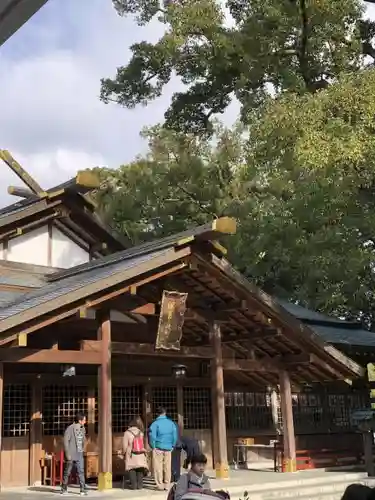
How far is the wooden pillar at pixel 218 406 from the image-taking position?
11.9 metres

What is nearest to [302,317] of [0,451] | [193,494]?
[0,451]

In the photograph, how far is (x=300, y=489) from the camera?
11.5 m

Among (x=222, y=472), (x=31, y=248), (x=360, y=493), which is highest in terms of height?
(x=31, y=248)

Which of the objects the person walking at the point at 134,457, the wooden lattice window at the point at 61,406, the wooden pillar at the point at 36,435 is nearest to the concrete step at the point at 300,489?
the person walking at the point at 134,457

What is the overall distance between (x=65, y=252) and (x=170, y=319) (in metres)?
5.02

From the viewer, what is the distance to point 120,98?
2552cm

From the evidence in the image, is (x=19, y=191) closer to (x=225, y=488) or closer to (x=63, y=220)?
(x=63, y=220)

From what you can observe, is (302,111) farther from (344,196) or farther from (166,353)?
(166,353)

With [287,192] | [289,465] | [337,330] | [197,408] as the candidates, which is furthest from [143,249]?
[287,192]

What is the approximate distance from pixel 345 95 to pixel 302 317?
964 centimetres

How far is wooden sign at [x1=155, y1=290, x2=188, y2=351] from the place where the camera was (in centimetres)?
1177

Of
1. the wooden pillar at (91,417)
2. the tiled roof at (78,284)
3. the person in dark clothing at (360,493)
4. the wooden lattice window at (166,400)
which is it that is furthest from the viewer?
the wooden lattice window at (166,400)

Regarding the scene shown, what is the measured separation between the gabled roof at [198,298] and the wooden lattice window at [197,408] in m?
1.62

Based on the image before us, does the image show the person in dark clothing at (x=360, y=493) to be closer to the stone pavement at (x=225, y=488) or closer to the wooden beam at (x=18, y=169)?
the stone pavement at (x=225, y=488)
